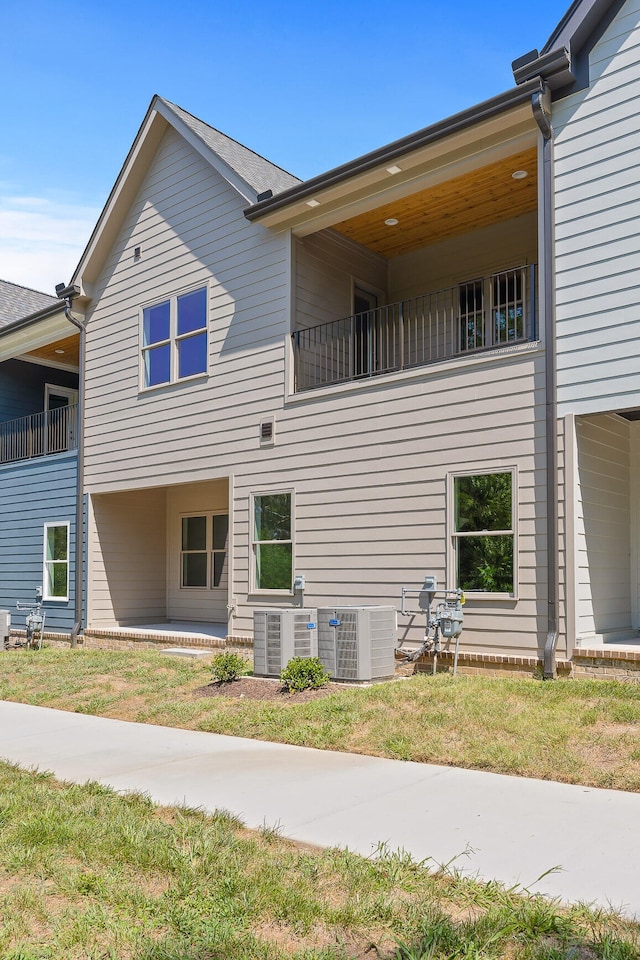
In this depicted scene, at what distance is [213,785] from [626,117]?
25.0 feet

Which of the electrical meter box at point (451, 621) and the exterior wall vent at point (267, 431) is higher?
the exterior wall vent at point (267, 431)

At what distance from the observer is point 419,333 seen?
12438 mm

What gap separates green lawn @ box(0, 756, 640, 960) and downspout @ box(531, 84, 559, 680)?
15.4ft

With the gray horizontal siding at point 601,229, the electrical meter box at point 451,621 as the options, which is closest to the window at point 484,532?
the electrical meter box at point 451,621

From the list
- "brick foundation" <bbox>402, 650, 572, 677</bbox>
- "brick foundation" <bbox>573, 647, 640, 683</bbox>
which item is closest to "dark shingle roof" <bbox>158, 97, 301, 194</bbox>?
"brick foundation" <bbox>402, 650, 572, 677</bbox>

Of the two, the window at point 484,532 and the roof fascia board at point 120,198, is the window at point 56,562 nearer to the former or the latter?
the roof fascia board at point 120,198

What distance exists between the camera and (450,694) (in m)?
7.41

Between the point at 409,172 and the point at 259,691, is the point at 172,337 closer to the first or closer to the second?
the point at 409,172

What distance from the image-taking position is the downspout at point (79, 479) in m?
14.8

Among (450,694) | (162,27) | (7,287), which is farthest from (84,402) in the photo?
(450,694)

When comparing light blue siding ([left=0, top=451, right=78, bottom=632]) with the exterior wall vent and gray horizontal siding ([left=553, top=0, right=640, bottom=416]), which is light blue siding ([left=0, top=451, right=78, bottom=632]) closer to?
the exterior wall vent

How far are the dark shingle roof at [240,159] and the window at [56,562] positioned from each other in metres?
7.27

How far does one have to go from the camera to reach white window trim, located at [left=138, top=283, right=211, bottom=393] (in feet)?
42.0

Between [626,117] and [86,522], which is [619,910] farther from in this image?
[86,522]
